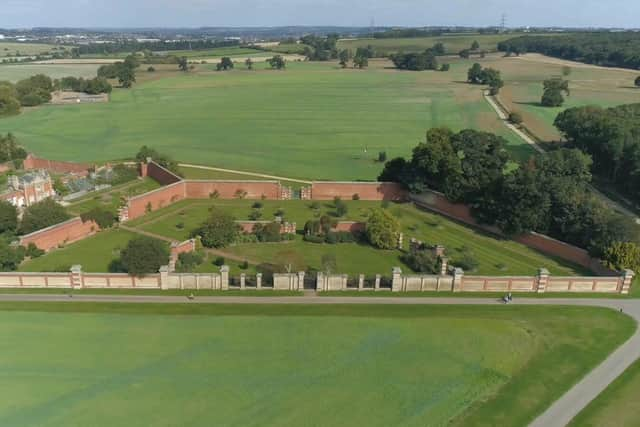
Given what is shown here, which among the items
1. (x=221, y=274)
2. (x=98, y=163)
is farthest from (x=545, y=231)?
(x=98, y=163)

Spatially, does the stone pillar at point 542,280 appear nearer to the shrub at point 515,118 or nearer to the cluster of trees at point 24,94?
the shrub at point 515,118

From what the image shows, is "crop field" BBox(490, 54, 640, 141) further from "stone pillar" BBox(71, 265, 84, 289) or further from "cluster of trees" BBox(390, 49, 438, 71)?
"stone pillar" BBox(71, 265, 84, 289)

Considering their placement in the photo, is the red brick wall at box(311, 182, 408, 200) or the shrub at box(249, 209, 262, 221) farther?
the red brick wall at box(311, 182, 408, 200)

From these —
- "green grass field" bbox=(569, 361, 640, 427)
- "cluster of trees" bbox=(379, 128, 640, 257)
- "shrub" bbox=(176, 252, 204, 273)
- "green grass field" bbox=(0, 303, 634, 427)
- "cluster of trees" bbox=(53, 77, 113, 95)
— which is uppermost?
"cluster of trees" bbox=(53, 77, 113, 95)

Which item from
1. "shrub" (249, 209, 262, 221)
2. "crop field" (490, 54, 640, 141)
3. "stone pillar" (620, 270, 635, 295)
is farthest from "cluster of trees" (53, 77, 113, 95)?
"stone pillar" (620, 270, 635, 295)

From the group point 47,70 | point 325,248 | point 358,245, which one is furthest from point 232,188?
point 47,70

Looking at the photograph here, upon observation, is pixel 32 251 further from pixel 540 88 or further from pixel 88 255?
pixel 540 88

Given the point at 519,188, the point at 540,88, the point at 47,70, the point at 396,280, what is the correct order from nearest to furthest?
1. the point at 396,280
2. the point at 519,188
3. the point at 540,88
4. the point at 47,70

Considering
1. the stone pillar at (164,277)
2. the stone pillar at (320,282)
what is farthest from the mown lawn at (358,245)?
the stone pillar at (164,277)
